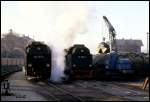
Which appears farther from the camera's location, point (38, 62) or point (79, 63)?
point (79, 63)

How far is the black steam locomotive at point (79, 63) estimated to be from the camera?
39594mm

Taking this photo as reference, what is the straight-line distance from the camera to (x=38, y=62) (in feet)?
121

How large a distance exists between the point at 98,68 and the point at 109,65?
3.95 feet

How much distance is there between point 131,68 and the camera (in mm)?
41219

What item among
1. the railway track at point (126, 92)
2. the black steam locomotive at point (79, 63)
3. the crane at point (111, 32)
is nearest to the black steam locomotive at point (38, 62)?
the black steam locomotive at point (79, 63)

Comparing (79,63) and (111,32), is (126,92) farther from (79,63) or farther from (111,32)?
(111,32)

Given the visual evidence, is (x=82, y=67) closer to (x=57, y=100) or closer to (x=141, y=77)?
(x=141, y=77)

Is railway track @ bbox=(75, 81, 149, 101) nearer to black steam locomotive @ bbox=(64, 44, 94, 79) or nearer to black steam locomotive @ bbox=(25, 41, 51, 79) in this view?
black steam locomotive @ bbox=(25, 41, 51, 79)

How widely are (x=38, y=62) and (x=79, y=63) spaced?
479 cm

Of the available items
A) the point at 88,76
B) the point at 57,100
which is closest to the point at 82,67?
the point at 88,76

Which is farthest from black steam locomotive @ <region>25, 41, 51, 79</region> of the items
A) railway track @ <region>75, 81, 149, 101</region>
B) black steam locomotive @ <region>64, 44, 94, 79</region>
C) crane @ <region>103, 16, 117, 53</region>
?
crane @ <region>103, 16, 117, 53</region>

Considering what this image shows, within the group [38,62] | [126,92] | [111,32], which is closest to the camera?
[126,92]

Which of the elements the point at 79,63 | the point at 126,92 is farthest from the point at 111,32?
the point at 126,92

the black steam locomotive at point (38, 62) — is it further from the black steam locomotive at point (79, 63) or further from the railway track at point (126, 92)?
the railway track at point (126, 92)
